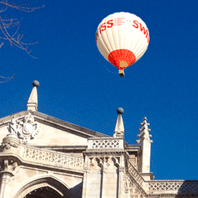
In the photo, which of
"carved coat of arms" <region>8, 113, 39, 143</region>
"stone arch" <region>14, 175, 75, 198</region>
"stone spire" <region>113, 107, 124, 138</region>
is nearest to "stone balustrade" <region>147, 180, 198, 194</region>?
"stone arch" <region>14, 175, 75, 198</region>

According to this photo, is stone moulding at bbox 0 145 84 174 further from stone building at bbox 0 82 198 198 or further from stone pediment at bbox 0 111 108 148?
stone pediment at bbox 0 111 108 148

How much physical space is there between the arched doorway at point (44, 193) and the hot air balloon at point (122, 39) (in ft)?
25.0

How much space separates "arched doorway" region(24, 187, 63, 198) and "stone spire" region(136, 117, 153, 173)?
7074 mm

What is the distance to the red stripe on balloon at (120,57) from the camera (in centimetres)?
2928

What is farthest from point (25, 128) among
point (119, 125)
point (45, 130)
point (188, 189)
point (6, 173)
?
point (188, 189)

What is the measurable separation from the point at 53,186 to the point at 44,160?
142cm

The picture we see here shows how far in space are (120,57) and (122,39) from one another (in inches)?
38.8

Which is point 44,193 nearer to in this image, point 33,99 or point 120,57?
point 120,57

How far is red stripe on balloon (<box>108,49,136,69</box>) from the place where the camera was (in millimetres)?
29281

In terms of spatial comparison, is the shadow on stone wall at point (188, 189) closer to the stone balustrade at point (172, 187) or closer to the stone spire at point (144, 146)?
the stone balustrade at point (172, 187)

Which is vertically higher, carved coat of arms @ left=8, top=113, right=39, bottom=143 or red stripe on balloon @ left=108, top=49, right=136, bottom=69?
red stripe on balloon @ left=108, top=49, right=136, bottom=69

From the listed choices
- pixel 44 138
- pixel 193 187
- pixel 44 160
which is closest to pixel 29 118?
pixel 44 138

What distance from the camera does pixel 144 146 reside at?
3459 centimetres

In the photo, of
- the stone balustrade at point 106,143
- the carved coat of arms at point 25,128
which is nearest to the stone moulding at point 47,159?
the stone balustrade at point 106,143
